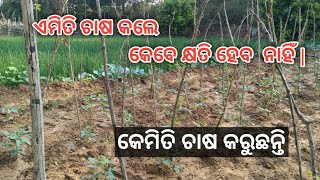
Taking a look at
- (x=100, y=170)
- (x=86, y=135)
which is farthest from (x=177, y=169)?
(x=86, y=135)

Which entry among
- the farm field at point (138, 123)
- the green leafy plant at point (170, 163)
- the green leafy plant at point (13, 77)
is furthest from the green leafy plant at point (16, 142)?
the green leafy plant at point (13, 77)

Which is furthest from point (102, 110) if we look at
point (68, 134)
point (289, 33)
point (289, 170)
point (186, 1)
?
point (186, 1)

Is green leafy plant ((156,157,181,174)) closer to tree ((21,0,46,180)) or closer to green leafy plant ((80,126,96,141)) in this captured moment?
green leafy plant ((80,126,96,141))

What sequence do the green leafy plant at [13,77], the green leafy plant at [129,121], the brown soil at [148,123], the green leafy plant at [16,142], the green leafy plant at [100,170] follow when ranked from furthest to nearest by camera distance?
1. the green leafy plant at [13,77]
2. the green leafy plant at [129,121]
3. the brown soil at [148,123]
4. the green leafy plant at [16,142]
5. the green leafy plant at [100,170]

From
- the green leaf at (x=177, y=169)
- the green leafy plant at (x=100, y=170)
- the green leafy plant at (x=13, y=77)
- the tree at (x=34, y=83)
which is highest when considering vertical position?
the tree at (x=34, y=83)

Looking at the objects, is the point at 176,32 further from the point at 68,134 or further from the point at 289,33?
the point at 68,134

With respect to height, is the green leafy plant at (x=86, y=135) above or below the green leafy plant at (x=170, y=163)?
above

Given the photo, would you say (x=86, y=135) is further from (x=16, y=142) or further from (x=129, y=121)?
(x=16, y=142)

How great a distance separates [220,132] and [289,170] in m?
0.73

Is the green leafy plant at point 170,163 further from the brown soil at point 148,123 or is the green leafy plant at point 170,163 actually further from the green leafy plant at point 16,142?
the green leafy plant at point 16,142

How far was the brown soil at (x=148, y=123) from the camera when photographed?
2.38 meters

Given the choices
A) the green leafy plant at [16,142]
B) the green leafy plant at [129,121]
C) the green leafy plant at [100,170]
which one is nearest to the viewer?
the green leafy plant at [100,170]

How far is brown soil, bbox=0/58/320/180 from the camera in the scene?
2.38m

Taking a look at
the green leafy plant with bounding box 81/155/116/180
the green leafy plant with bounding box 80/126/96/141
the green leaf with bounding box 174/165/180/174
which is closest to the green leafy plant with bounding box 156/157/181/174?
the green leaf with bounding box 174/165/180/174
